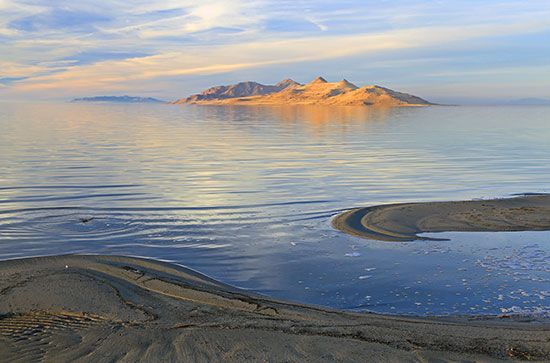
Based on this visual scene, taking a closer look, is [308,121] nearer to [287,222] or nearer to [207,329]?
[287,222]

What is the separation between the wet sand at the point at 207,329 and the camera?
23.4 feet

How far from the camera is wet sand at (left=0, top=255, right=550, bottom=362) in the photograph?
7125mm

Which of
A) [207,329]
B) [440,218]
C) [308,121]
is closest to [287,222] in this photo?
[440,218]

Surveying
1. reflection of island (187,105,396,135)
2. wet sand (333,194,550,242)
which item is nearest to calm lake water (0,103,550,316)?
wet sand (333,194,550,242)

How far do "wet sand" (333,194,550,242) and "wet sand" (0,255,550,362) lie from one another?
5.99 metres

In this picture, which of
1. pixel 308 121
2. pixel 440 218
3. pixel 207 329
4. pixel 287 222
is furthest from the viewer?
pixel 308 121

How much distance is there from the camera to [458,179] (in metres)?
25.4

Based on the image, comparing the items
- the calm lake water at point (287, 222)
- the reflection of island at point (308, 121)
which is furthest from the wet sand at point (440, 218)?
the reflection of island at point (308, 121)

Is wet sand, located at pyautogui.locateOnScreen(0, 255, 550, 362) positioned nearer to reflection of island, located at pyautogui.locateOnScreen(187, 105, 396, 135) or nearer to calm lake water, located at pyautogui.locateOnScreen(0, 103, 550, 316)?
calm lake water, located at pyautogui.locateOnScreen(0, 103, 550, 316)

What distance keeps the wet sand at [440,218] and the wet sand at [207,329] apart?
5.99 m

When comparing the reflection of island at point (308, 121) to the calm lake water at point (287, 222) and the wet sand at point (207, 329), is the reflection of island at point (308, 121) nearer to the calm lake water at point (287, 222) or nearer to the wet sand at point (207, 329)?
the calm lake water at point (287, 222)

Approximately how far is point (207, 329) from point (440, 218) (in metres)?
10.2

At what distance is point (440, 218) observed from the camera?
1631 cm

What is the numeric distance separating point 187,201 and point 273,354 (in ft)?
41.9
